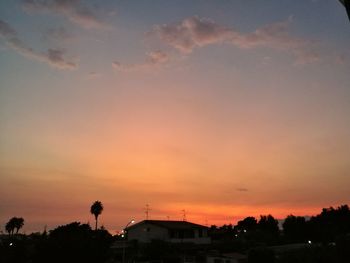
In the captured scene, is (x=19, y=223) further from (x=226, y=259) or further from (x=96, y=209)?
(x=226, y=259)

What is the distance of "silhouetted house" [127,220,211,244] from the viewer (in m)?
75.1

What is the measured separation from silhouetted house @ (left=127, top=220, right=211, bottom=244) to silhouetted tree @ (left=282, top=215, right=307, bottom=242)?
23.8 meters

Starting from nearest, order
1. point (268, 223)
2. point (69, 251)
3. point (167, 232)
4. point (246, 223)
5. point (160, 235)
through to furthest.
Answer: point (69, 251), point (167, 232), point (160, 235), point (268, 223), point (246, 223)

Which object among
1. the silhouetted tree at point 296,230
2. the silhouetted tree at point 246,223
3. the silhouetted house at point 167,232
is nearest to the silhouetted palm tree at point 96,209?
the silhouetted house at point 167,232

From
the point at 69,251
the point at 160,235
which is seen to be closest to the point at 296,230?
the point at 160,235

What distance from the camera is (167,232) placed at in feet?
246

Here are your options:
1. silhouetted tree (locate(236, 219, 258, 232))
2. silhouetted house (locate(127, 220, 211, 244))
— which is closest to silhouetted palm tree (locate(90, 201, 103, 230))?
silhouetted house (locate(127, 220, 211, 244))

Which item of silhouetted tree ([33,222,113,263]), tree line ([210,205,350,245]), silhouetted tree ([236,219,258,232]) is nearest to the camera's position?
silhouetted tree ([33,222,113,263])

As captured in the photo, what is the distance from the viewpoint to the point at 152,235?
76000 mm

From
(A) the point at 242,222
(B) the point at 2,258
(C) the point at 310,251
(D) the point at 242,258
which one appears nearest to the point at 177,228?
(D) the point at 242,258

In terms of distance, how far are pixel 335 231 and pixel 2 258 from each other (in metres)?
68.9

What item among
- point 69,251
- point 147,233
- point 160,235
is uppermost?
point 147,233

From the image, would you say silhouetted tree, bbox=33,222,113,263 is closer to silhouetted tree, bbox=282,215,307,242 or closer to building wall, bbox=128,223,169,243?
building wall, bbox=128,223,169,243

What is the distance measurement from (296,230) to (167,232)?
36.4 m
